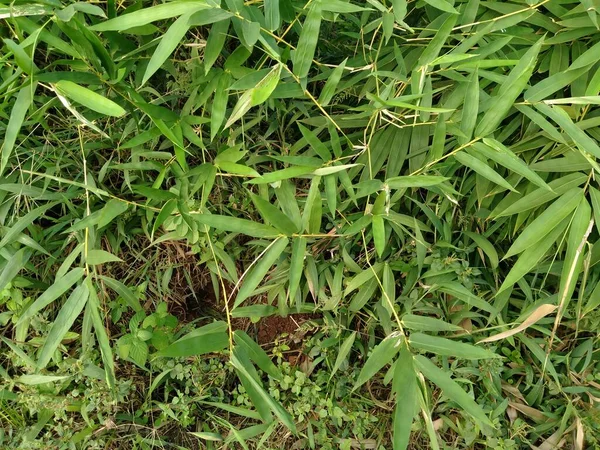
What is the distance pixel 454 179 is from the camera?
128cm

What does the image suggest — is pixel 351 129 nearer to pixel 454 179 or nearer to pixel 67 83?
pixel 454 179

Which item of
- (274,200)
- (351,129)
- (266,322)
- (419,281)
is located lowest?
(266,322)

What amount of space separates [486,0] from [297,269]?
81 cm

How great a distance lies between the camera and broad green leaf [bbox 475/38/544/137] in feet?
2.92

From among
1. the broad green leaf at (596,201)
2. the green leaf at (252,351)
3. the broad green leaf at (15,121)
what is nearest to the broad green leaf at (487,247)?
the broad green leaf at (596,201)

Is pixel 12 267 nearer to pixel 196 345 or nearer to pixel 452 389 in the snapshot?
pixel 196 345

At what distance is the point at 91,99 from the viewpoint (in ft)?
2.86

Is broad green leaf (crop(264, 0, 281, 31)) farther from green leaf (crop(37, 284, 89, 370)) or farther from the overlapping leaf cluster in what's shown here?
green leaf (crop(37, 284, 89, 370))

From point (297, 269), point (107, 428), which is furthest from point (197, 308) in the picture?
point (297, 269)

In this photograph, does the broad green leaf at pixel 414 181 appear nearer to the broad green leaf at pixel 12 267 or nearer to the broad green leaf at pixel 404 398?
the broad green leaf at pixel 404 398

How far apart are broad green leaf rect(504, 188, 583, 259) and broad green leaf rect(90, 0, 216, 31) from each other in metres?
0.80

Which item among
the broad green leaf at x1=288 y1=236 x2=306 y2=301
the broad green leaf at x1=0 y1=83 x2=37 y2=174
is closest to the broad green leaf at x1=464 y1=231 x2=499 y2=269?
the broad green leaf at x1=288 y1=236 x2=306 y2=301

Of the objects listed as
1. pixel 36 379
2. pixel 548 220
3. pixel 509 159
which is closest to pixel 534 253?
pixel 548 220

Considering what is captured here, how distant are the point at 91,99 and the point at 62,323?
48cm
